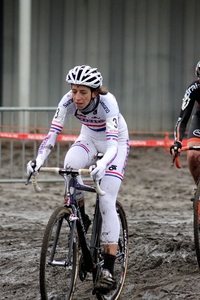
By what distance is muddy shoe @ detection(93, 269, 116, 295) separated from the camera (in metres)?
6.35

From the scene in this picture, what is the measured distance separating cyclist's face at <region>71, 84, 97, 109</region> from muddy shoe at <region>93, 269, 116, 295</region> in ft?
4.45

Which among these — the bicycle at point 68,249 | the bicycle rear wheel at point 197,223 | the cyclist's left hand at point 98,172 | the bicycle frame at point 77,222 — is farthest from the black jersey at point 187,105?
the cyclist's left hand at point 98,172

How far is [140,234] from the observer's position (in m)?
8.65

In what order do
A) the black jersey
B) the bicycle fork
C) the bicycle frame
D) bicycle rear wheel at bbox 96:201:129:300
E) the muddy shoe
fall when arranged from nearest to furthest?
the bicycle fork < the bicycle frame < the muddy shoe < bicycle rear wheel at bbox 96:201:129:300 < the black jersey

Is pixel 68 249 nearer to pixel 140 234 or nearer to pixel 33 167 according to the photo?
pixel 33 167

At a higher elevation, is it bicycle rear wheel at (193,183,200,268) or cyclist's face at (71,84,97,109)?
cyclist's face at (71,84,97,109)

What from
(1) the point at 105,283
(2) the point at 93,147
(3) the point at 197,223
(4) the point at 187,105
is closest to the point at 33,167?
(2) the point at 93,147

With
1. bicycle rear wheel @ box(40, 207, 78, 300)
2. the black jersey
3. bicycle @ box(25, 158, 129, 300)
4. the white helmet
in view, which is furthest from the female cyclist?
the black jersey

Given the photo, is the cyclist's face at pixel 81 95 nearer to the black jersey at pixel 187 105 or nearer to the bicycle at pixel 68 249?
the bicycle at pixel 68 249

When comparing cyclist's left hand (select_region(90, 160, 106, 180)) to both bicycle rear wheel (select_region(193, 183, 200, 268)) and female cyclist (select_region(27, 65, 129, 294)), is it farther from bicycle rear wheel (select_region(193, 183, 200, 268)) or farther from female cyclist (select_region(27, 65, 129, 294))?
bicycle rear wheel (select_region(193, 183, 200, 268))

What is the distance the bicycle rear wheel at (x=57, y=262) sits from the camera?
5.74 meters

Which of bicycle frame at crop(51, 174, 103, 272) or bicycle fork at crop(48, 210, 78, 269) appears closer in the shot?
bicycle fork at crop(48, 210, 78, 269)

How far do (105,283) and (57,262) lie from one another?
0.60m

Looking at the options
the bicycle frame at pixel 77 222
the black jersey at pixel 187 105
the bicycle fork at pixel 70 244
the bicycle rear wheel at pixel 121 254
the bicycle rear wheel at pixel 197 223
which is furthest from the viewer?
the black jersey at pixel 187 105
